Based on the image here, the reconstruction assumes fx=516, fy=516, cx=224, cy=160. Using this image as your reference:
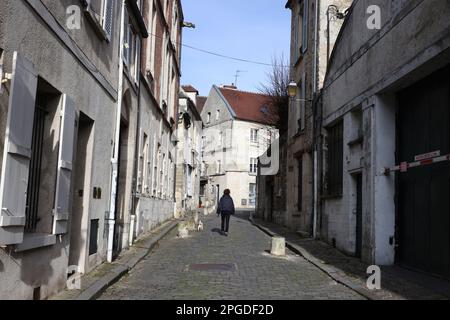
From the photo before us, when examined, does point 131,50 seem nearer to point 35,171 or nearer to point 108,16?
point 108,16

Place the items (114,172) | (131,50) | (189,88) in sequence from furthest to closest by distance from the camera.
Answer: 1. (189,88)
2. (131,50)
3. (114,172)

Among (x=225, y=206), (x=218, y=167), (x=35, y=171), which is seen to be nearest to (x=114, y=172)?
(x=35, y=171)

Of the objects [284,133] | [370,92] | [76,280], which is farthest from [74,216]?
[284,133]

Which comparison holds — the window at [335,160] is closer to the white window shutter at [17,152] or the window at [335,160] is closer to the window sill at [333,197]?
the window sill at [333,197]

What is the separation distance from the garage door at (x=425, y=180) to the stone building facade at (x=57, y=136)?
562 cm

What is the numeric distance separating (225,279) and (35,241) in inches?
157

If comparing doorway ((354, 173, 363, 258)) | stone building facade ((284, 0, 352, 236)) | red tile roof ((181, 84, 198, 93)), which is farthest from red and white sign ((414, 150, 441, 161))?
red tile roof ((181, 84, 198, 93))

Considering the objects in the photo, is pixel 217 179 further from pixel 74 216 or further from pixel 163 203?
pixel 74 216

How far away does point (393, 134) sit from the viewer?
1050 centimetres

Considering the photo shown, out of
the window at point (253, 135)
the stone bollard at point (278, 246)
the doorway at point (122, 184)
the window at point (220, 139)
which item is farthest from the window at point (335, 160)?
the window at point (220, 139)
